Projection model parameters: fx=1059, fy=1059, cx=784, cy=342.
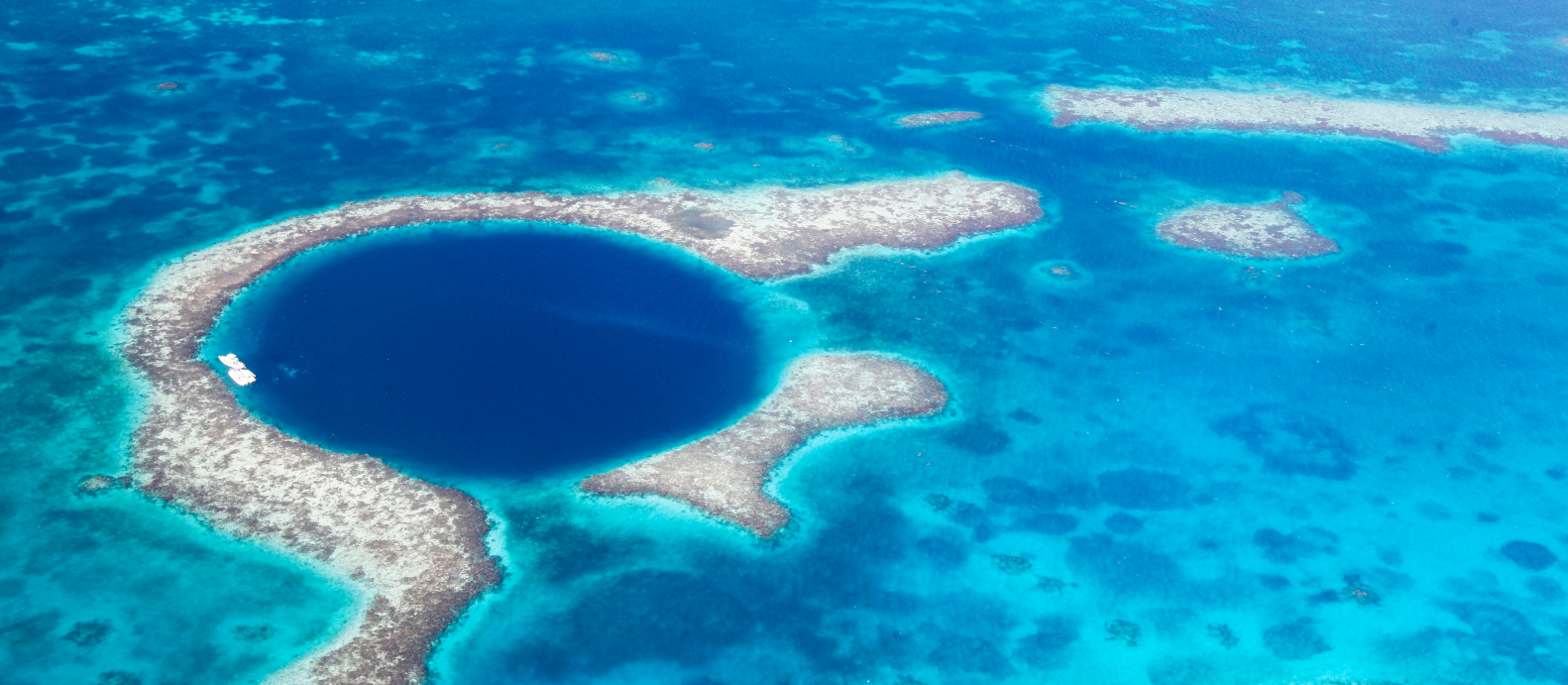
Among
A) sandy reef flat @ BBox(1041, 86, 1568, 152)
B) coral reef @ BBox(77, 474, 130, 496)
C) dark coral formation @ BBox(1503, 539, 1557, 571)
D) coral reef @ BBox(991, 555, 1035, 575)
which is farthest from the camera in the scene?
sandy reef flat @ BBox(1041, 86, 1568, 152)

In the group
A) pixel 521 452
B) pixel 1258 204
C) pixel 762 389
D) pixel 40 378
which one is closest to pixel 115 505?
pixel 40 378

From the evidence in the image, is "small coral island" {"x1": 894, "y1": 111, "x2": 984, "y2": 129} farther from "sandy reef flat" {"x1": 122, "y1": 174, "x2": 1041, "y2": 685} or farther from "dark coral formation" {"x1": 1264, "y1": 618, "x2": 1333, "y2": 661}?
"dark coral formation" {"x1": 1264, "y1": 618, "x2": 1333, "y2": 661}

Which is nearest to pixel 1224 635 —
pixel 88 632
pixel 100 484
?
pixel 88 632

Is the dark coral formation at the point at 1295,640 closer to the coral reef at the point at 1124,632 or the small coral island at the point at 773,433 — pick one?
the coral reef at the point at 1124,632

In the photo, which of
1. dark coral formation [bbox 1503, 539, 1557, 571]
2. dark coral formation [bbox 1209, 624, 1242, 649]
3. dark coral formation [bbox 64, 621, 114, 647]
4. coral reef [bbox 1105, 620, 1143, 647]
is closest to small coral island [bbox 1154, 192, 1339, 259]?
dark coral formation [bbox 1503, 539, 1557, 571]

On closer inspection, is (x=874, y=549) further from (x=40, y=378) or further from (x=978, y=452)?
(x=40, y=378)

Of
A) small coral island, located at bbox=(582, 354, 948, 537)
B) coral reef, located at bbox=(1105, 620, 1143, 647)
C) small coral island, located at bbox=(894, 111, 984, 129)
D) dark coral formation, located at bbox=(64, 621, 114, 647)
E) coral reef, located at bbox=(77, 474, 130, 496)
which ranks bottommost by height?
dark coral formation, located at bbox=(64, 621, 114, 647)
